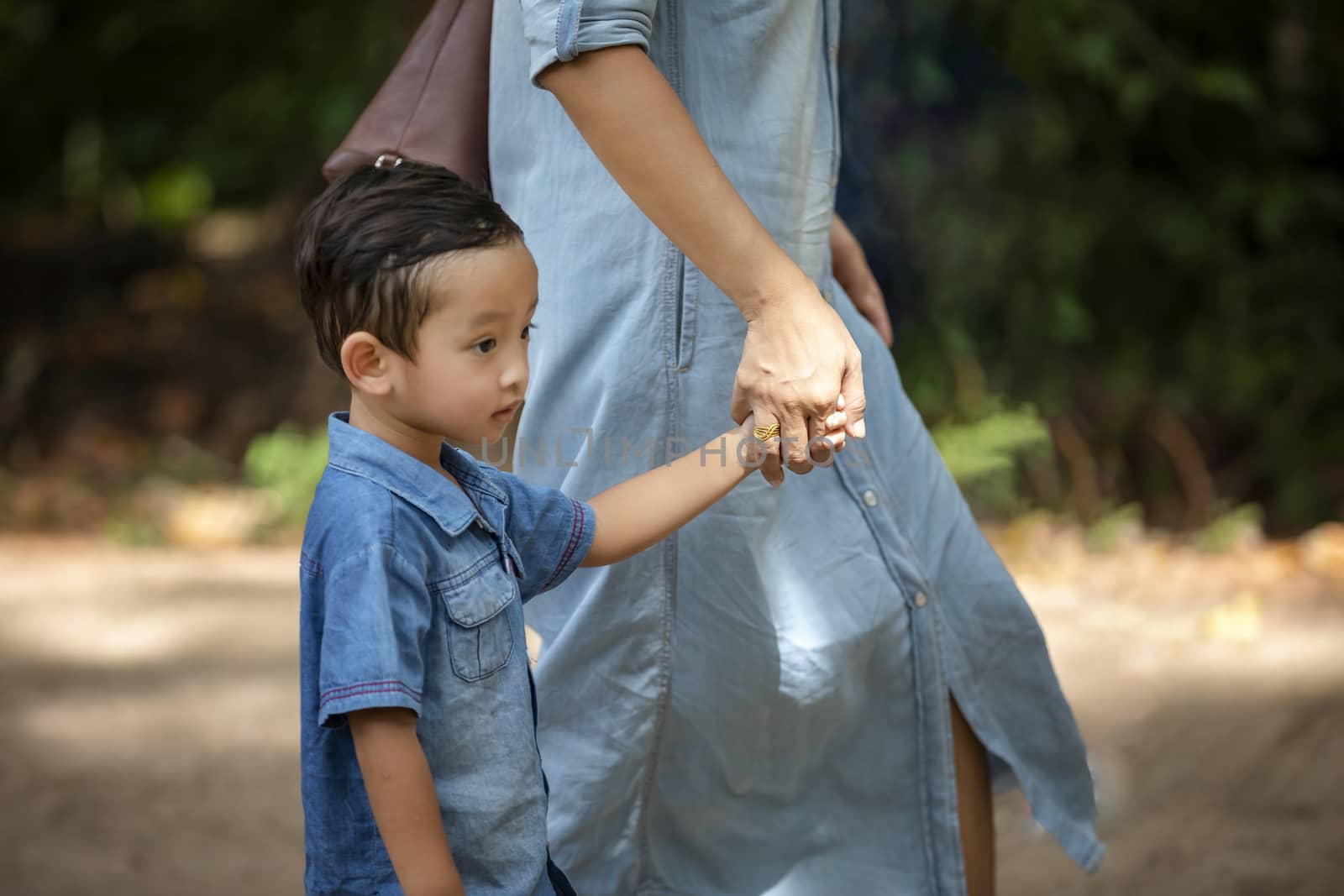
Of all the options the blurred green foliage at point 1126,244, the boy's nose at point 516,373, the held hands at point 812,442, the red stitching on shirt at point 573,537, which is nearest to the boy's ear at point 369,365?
the boy's nose at point 516,373

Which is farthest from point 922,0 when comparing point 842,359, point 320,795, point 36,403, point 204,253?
point 204,253

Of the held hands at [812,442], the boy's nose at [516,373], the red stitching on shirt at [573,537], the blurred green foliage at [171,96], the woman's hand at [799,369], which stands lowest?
the red stitching on shirt at [573,537]

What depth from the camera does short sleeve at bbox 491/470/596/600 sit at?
1.42 metres

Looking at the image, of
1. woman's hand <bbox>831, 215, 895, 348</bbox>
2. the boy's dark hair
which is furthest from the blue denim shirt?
woman's hand <bbox>831, 215, 895, 348</bbox>

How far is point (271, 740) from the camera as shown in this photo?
10.2 ft

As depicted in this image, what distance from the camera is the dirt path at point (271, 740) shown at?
2547mm

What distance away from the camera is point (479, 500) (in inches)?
54.0

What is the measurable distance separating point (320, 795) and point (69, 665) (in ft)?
7.94

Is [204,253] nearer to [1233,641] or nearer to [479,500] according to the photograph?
[1233,641]

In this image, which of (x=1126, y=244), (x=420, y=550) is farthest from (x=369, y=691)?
(x=1126, y=244)

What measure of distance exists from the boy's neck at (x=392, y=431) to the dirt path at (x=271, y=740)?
1.45 m

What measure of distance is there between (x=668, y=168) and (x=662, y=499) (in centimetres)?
35

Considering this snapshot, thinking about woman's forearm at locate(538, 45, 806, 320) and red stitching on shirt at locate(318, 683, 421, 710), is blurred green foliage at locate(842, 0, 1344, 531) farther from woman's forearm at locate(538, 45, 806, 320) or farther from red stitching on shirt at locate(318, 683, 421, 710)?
red stitching on shirt at locate(318, 683, 421, 710)

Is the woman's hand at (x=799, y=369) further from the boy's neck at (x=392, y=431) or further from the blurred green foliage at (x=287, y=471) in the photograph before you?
the blurred green foliage at (x=287, y=471)
